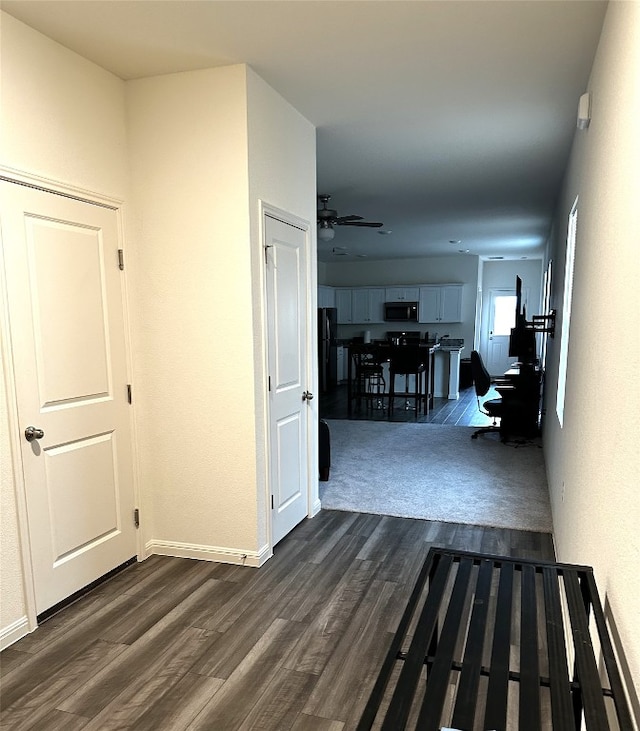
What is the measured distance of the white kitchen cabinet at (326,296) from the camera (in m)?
10.4

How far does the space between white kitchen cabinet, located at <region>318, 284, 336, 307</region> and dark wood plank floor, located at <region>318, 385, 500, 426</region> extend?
94.7 inches

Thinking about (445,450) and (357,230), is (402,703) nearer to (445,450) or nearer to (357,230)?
(445,450)

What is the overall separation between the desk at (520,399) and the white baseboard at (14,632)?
4.82 m

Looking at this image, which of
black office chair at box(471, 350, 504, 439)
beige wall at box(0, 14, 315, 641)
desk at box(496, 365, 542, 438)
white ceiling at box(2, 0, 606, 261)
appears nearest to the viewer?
white ceiling at box(2, 0, 606, 261)

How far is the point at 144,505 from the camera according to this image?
304 cm

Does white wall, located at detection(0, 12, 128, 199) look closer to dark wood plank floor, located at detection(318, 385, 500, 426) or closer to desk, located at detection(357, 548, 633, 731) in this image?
desk, located at detection(357, 548, 633, 731)

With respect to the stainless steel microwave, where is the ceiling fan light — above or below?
above

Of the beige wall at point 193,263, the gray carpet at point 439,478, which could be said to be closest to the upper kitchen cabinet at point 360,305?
the gray carpet at point 439,478

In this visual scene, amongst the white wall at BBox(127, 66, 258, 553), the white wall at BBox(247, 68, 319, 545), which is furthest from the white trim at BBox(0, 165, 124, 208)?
the white wall at BBox(247, 68, 319, 545)

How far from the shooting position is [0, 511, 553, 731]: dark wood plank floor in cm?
184

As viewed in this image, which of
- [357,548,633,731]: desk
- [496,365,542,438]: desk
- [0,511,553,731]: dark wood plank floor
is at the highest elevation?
[357,548,633,731]: desk

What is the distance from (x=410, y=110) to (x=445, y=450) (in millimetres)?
3494

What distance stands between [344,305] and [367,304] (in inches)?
20.5

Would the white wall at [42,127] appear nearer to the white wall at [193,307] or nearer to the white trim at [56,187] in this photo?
the white trim at [56,187]
